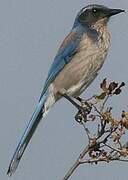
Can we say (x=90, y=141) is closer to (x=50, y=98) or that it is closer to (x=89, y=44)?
(x=50, y=98)

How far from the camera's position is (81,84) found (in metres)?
8.12

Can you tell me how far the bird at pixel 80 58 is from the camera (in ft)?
26.6

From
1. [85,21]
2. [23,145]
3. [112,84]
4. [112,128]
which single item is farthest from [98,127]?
[85,21]

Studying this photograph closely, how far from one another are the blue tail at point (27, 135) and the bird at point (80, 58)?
14 millimetres

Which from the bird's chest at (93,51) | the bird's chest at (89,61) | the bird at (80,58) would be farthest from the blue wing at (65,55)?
the bird's chest at (89,61)

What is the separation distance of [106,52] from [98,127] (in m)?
3.88

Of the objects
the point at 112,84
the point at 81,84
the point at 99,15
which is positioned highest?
the point at 112,84

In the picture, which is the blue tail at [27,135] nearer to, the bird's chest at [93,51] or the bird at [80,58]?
the bird at [80,58]

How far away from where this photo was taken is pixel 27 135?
6.95 metres

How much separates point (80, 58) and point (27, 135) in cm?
190

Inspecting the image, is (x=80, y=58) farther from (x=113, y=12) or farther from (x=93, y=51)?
(x=113, y=12)

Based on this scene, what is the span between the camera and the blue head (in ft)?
27.5

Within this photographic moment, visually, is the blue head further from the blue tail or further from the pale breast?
the blue tail

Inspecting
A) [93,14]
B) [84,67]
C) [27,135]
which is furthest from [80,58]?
[27,135]
